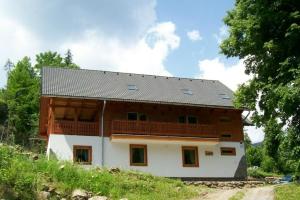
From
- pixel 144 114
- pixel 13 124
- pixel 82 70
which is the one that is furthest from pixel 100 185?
pixel 13 124

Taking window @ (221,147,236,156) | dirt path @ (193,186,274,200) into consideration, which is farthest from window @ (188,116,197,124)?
dirt path @ (193,186,274,200)

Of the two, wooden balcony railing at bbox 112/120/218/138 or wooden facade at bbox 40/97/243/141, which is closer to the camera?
wooden facade at bbox 40/97/243/141

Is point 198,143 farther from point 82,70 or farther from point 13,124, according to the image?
point 13,124

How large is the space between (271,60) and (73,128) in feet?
44.4

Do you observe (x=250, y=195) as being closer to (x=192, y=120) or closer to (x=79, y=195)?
(x=79, y=195)

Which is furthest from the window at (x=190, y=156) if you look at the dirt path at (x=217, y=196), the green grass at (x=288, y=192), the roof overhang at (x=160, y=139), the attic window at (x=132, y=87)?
the green grass at (x=288, y=192)

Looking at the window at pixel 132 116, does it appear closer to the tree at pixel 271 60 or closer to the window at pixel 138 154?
the window at pixel 138 154

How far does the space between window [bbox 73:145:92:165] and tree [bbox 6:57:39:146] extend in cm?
2415

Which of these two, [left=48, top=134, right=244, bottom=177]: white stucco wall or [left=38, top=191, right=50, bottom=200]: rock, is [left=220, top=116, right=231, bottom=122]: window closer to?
[left=48, top=134, right=244, bottom=177]: white stucco wall

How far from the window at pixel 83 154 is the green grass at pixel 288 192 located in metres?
13.2

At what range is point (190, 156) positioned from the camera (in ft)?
107

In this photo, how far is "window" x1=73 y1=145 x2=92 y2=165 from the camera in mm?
30156

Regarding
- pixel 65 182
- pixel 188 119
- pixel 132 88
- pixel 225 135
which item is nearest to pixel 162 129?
pixel 188 119

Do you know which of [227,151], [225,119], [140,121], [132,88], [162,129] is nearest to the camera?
[140,121]
